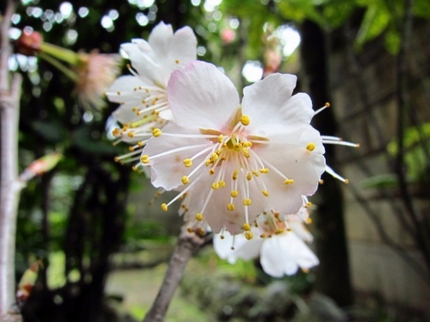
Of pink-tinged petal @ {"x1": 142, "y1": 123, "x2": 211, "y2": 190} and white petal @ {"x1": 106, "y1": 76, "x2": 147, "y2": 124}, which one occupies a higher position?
white petal @ {"x1": 106, "y1": 76, "x2": 147, "y2": 124}

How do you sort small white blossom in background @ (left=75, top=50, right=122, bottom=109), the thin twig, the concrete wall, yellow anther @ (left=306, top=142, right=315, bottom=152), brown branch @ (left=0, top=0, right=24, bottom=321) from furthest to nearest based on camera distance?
1. the concrete wall
2. the thin twig
3. small white blossom in background @ (left=75, top=50, right=122, bottom=109)
4. brown branch @ (left=0, top=0, right=24, bottom=321)
5. yellow anther @ (left=306, top=142, right=315, bottom=152)

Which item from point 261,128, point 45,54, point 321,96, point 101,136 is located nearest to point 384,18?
point 321,96

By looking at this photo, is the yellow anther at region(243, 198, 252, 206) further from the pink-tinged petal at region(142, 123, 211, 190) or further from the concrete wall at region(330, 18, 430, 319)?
the concrete wall at region(330, 18, 430, 319)

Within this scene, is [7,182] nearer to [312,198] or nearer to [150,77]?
[150,77]

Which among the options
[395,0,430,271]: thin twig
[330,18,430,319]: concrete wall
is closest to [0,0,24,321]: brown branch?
[395,0,430,271]: thin twig

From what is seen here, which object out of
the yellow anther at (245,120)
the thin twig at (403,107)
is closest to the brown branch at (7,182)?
the yellow anther at (245,120)

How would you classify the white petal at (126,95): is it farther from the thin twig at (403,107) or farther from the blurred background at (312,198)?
the thin twig at (403,107)

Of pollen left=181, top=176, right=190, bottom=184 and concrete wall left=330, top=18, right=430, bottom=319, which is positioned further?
concrete wall left=330, top=18, right=430, bottom=319
